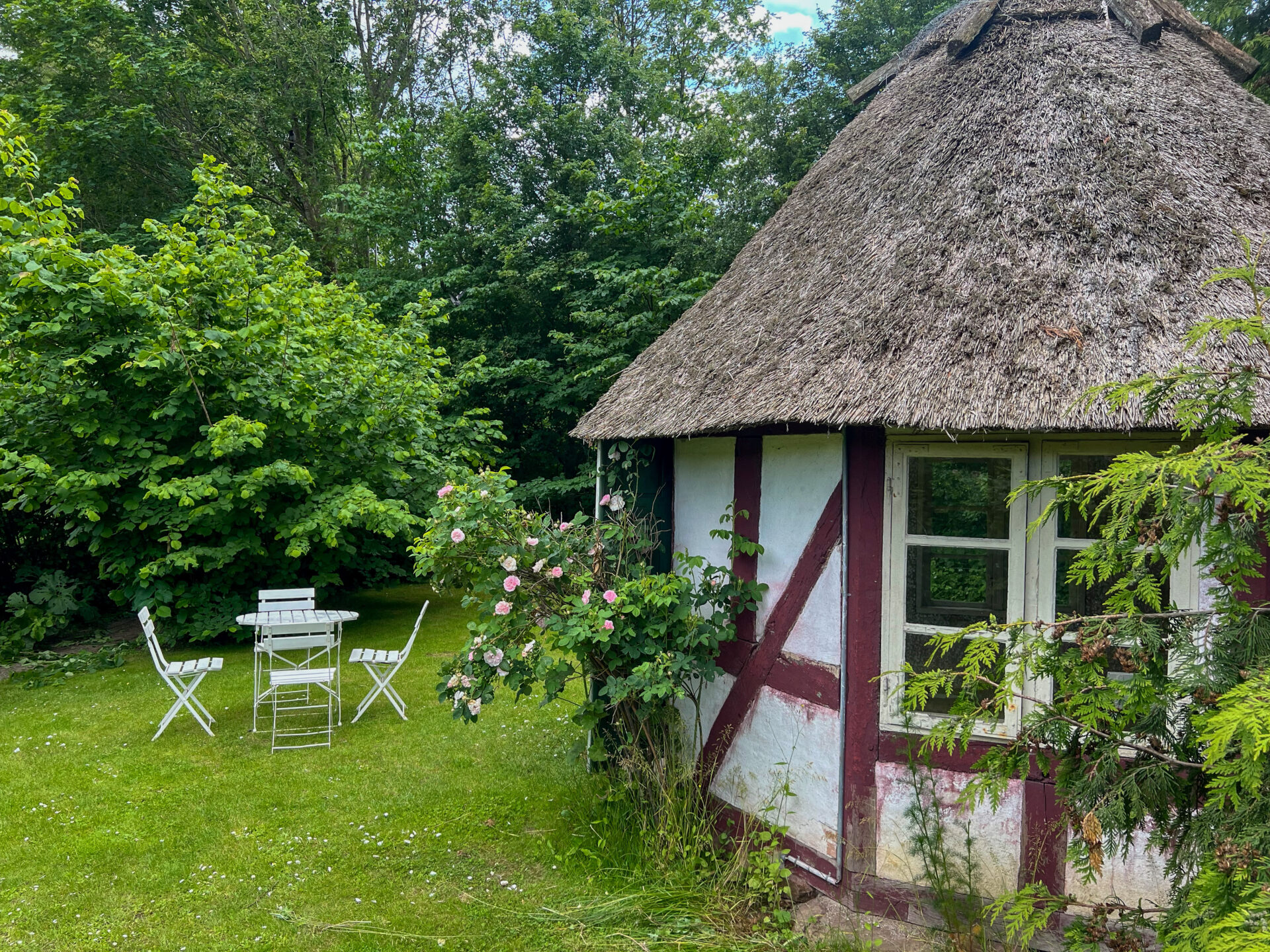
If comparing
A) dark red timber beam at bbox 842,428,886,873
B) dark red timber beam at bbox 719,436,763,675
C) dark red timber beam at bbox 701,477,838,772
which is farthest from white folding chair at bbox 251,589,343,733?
dark red timber beam at bbox 842,428,886,873

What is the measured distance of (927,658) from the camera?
3.73 meters

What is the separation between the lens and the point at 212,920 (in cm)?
387

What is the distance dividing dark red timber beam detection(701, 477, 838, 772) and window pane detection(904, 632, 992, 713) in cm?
32

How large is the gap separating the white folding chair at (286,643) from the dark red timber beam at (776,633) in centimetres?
320

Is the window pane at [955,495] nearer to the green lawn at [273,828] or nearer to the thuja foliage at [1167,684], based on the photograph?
the thuja foliage at [1167,684]

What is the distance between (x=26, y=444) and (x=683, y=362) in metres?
7.12

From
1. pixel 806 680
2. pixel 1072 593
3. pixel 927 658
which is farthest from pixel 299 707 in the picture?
pixel 1072 593

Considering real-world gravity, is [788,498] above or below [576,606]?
above

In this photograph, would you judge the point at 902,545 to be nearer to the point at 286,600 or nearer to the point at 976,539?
the point at 976,539

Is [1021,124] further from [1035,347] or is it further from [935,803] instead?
[935,803]

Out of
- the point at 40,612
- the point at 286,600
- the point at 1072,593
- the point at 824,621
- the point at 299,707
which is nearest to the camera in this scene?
the point at 824,621

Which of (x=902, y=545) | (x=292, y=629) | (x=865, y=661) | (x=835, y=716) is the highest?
(x=902, y=545)

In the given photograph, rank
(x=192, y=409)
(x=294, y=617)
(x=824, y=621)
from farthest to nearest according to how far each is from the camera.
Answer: (x=192, y=409) → (x=294, y=617) → (x=824, y=621)

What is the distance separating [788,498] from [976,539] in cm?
100
